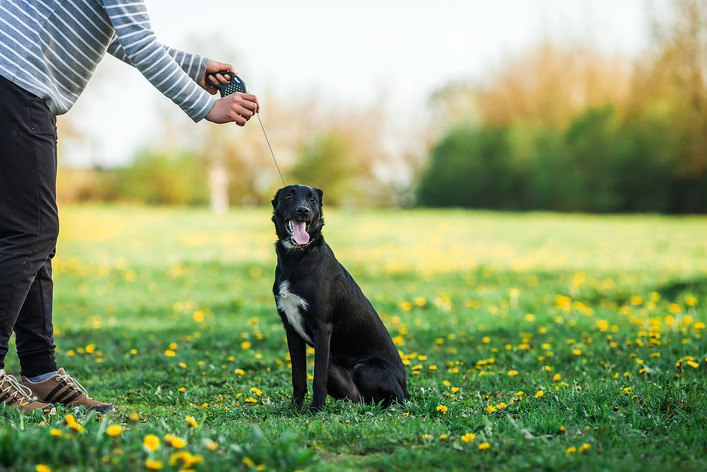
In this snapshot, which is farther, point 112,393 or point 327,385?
point 112,393

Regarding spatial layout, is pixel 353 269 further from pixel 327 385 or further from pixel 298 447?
pixel 298 447

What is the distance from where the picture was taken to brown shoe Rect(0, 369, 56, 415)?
12.5ft

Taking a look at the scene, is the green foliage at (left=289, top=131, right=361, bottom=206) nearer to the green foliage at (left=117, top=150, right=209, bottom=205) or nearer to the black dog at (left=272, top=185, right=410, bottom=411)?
the green foliage at (left=117, top=150, right=209, bottom=205)

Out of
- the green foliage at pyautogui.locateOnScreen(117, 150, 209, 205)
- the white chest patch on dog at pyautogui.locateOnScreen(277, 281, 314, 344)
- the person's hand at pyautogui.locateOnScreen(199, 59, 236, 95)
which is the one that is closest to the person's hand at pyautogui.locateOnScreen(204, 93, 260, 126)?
the person's hand at pyautogui.locateOnScreen(199, 59, 236, 95)

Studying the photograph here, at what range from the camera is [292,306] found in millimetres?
4230

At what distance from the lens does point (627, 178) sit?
34.9 m

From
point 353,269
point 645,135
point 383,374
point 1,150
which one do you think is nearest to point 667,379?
point 383,374

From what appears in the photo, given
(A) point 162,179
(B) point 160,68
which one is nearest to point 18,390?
(B) point 160,68

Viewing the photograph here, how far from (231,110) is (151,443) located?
178cm

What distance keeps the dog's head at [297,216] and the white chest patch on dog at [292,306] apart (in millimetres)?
257

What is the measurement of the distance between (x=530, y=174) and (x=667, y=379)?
3571 cm

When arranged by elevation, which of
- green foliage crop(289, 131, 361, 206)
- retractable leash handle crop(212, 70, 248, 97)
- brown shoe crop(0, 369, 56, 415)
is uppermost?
green foliage crop(289, 131, 361, 206)

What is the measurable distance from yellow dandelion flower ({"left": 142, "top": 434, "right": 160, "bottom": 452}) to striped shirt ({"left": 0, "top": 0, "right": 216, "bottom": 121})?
1693 millimetres

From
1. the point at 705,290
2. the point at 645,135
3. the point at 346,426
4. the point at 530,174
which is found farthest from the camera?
the point at 530,174
